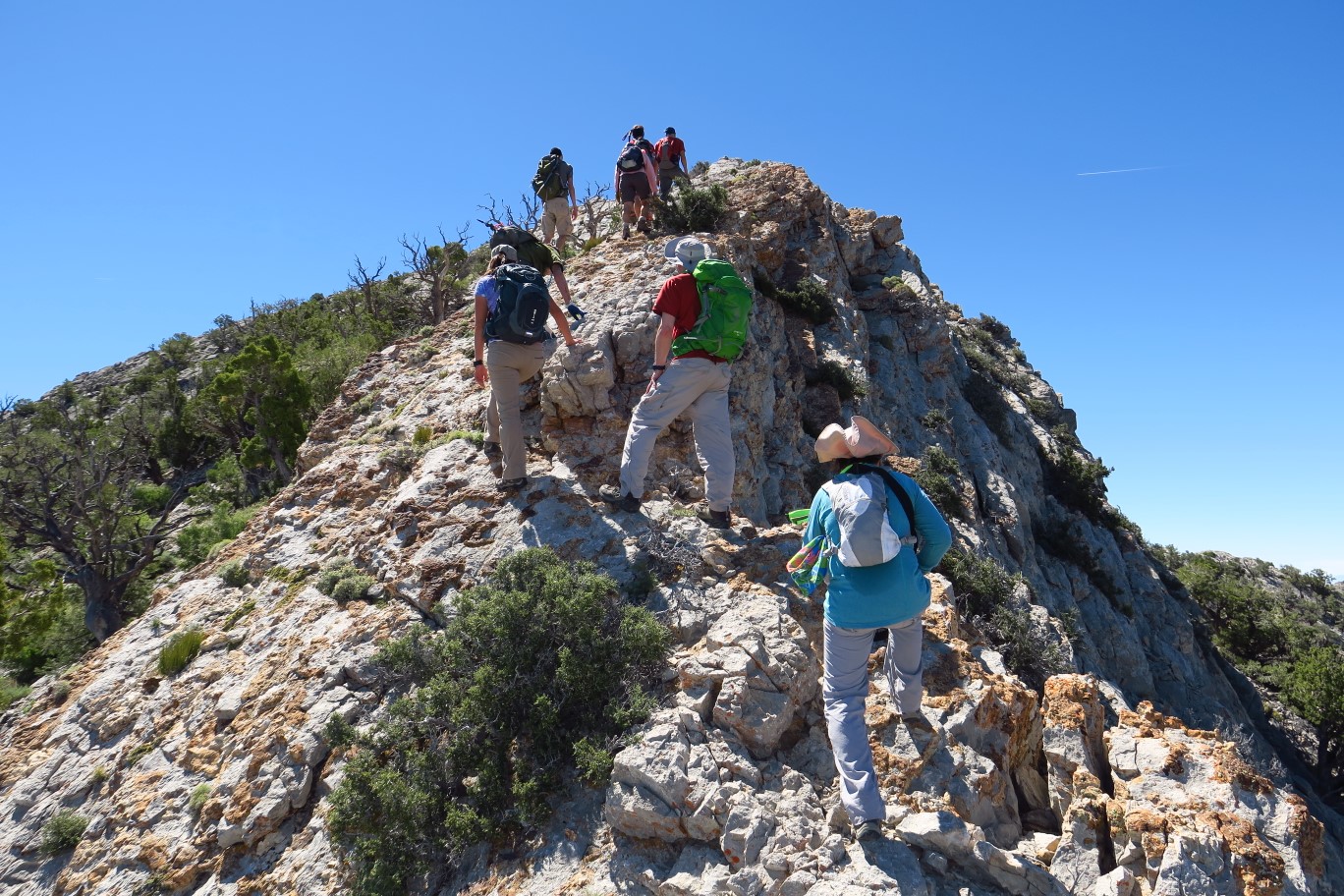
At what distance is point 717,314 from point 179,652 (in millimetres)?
6577

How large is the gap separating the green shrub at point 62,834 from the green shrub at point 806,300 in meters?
11.3

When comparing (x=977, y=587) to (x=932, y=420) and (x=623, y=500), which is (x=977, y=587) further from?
(x=932, y=420)

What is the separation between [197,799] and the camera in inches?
215

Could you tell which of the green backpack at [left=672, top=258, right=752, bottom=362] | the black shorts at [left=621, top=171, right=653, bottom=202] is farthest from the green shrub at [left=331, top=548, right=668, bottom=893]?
the black shorts at [left=621, top=171, right=653, bottom=202]

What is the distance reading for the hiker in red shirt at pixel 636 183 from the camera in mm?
11719

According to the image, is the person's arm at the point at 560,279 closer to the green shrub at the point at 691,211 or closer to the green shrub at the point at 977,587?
the green shrub at the point at 691,211

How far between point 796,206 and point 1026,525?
28.8 feet

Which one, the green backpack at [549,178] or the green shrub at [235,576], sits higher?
the green backpack at [549,178]

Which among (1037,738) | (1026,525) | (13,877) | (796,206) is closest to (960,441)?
(1026,525)

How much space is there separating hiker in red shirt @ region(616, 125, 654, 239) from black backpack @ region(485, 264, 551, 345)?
502 cm

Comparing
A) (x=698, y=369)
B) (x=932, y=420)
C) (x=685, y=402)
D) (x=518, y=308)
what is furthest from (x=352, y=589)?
(x=932, y=420)

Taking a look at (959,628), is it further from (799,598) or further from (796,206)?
(796,206)

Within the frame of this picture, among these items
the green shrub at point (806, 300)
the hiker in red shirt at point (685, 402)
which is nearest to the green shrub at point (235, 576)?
the hiker in red shirt at point (685, 402)

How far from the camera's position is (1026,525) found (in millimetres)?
15359
